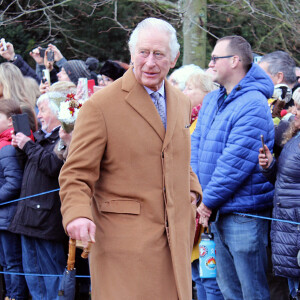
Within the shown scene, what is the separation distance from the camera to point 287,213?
4.44 m

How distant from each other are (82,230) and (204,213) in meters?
1.95

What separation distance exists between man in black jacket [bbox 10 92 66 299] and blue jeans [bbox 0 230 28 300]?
9.7 inches

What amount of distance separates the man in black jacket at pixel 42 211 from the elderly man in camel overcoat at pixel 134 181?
2.06m

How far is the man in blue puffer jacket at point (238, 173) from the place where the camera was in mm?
4762

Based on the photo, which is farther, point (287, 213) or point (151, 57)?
point (287, 213)

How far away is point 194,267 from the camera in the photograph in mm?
5379

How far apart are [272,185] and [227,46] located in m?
1.23

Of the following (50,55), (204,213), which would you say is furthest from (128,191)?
(50,55)

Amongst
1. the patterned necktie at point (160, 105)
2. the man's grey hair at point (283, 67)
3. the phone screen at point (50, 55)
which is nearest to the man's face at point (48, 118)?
the man's grey hair at point (283, 67)

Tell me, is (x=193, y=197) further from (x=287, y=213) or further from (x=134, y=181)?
(x=287, y=213)

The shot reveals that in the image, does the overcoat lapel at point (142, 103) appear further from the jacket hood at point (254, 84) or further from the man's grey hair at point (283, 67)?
the man's grey hair at point (283, 67)

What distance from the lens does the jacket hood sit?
16.3 ft

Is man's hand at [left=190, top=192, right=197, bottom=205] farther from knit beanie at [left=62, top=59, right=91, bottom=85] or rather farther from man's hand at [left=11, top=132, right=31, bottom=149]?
knit beanie at [left=62, top=59, right=91, bottom=85]

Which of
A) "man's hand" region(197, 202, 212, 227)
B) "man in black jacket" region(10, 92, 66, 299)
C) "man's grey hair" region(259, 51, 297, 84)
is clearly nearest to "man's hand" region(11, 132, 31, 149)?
"man in black jacket" region(10, 92, 66, 299)
